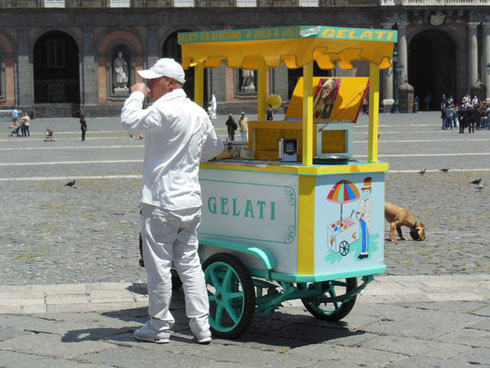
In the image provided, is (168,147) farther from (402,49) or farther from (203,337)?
(402,49)

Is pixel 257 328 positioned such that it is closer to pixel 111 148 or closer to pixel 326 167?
pixel 326 167

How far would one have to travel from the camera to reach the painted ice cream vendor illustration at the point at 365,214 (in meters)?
6.86

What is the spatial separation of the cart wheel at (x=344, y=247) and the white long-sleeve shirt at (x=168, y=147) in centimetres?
104

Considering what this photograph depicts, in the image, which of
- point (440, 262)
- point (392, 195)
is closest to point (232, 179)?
point (440, 262)

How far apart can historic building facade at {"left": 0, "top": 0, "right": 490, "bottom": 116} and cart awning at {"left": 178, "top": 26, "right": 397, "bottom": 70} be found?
44.3 metres

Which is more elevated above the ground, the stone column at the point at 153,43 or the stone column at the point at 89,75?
the stone column at the point at 153,43

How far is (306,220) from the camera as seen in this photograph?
6.52 metres

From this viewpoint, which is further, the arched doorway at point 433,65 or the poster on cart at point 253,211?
the arched doorway at point 433,65

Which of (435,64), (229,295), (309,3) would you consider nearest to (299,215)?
(229,295)

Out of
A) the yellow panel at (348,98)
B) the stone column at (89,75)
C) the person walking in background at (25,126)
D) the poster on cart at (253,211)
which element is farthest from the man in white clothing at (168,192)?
the stone column at (89,75)

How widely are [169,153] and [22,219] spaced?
7270mm

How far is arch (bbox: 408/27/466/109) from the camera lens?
5891 centimetres

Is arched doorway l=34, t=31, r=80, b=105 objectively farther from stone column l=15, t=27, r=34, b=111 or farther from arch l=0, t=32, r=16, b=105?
arch l=0, t=32, r=16, b=105

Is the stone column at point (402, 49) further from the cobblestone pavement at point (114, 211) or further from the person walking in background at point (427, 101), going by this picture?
the cobblestone pavement at point (114, 211)
